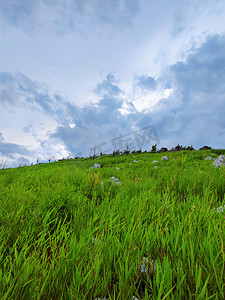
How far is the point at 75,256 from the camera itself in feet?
3.85

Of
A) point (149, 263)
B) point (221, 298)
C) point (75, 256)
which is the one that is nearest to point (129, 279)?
point (149, 263)

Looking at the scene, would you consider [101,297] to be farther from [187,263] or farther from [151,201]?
[151,201]

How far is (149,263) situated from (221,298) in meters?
0.42

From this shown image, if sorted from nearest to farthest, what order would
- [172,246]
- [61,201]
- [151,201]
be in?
1. [172,246]
2. [151,201]
3. [61,201]

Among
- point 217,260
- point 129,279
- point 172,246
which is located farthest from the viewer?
point 172,246

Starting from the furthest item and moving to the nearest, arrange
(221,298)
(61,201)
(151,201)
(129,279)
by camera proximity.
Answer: (61,201) < (151,201) < (129,279) < (221,298)

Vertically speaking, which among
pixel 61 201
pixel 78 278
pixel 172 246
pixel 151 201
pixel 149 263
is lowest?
pixel 78 278

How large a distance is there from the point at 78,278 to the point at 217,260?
3.23ft

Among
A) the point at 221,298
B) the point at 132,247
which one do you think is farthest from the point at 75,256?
the point at 221,298

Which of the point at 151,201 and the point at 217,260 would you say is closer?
the point at 217,260

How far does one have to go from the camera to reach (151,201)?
216cm

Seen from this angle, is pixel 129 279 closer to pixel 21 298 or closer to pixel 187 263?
pixel 187 263

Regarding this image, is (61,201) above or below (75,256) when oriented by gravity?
above

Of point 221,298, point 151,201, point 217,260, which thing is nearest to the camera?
point 221,298
